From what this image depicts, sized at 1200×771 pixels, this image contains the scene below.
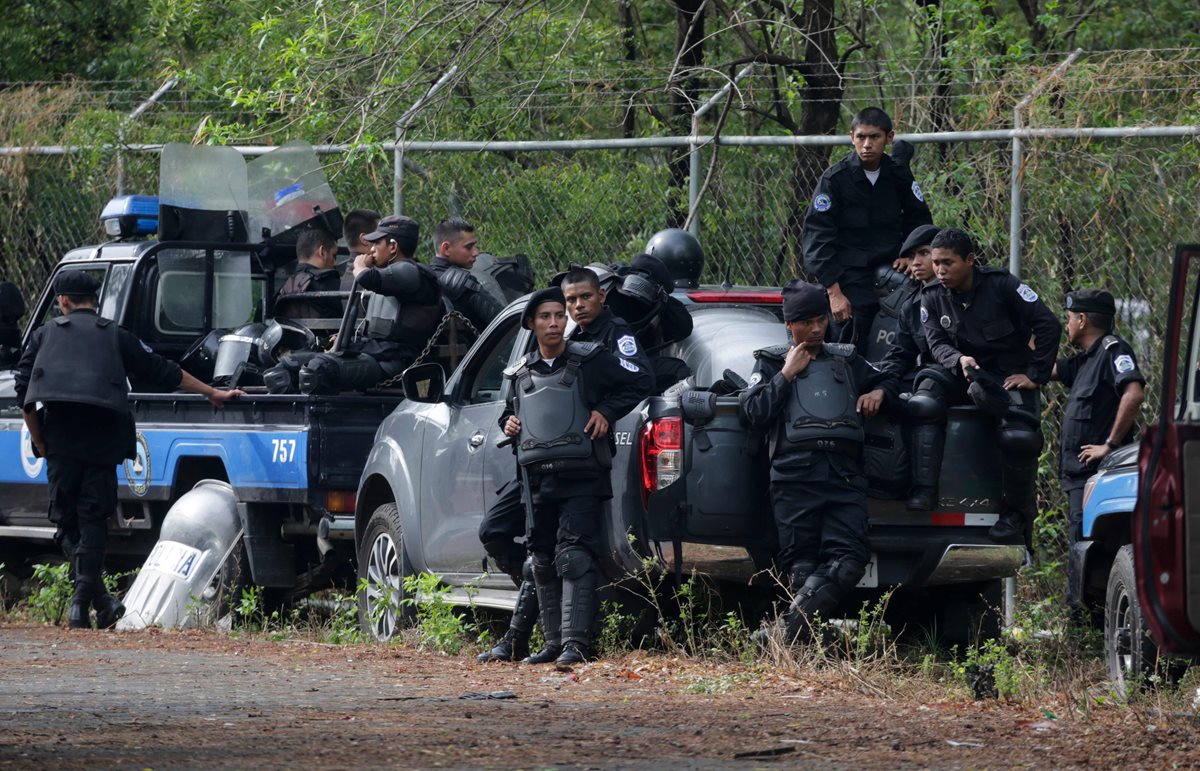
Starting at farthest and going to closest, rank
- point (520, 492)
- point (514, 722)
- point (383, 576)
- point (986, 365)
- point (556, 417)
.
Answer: point (383, 576) → point (520, 492) → point (986, 365) → point (556, 417) → point (514, 722)

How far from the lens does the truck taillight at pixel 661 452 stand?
781 cm

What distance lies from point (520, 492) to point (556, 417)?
56 centimetres

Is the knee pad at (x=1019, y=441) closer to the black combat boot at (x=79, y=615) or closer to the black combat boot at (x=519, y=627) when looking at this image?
the black combat boot at (x=519, y=627)

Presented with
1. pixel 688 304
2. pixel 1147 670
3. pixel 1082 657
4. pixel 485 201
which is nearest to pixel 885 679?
pixel 1147 670

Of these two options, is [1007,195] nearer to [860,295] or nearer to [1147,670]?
[860,295]

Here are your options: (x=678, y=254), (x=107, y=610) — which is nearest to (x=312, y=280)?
(x=107, y=610)

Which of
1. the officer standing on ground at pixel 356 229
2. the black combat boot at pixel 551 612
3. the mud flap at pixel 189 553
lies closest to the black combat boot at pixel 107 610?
the mud flap at pixel 189 553

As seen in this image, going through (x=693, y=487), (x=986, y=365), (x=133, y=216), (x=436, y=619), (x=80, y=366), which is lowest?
(x=436, y=619)

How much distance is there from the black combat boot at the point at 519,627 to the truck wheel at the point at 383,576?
99 cm

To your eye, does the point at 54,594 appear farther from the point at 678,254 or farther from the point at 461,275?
the point at 678,254

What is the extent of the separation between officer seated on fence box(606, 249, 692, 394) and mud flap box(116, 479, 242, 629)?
3214 mm

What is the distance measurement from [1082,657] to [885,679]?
1.54 metres

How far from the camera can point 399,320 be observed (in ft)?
34.7

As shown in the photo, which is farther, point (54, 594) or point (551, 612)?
point (54, 594)
